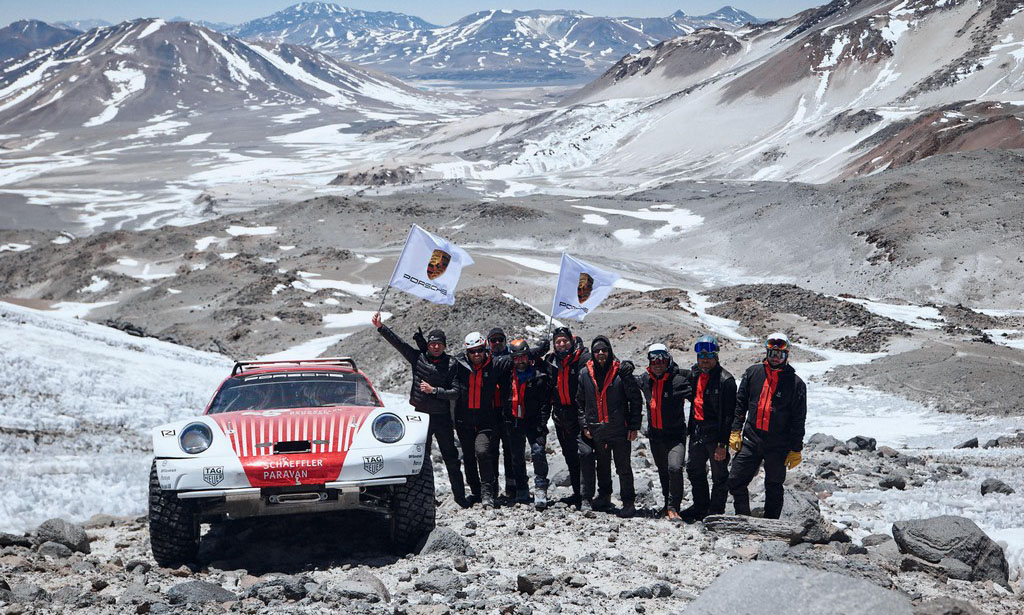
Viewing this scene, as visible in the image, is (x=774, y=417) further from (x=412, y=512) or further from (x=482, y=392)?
(x=412, y=512)

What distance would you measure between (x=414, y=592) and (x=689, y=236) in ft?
156

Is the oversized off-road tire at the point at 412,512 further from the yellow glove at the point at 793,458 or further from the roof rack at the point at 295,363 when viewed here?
the yellow glove at the point at 793,458

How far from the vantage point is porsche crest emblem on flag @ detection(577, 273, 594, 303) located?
1079 centimetres

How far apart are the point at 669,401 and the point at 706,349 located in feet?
2.01

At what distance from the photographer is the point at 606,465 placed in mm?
8594

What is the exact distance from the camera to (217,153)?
137m

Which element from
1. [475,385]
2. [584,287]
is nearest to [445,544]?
[475,385]

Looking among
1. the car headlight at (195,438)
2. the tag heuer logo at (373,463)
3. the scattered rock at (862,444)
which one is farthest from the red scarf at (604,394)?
the scattered rock at (862,444)

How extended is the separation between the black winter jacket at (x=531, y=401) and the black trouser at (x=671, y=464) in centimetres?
106

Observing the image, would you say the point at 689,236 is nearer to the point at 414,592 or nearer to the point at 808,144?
the point at 808,144

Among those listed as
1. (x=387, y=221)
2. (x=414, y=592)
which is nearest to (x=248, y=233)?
(x=387, y=221)

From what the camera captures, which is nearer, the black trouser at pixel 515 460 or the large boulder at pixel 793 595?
the large boulder at pixel 793 595

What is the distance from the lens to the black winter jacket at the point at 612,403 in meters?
8.39

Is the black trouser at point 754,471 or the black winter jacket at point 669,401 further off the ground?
the black winter jacket at point 669,401
